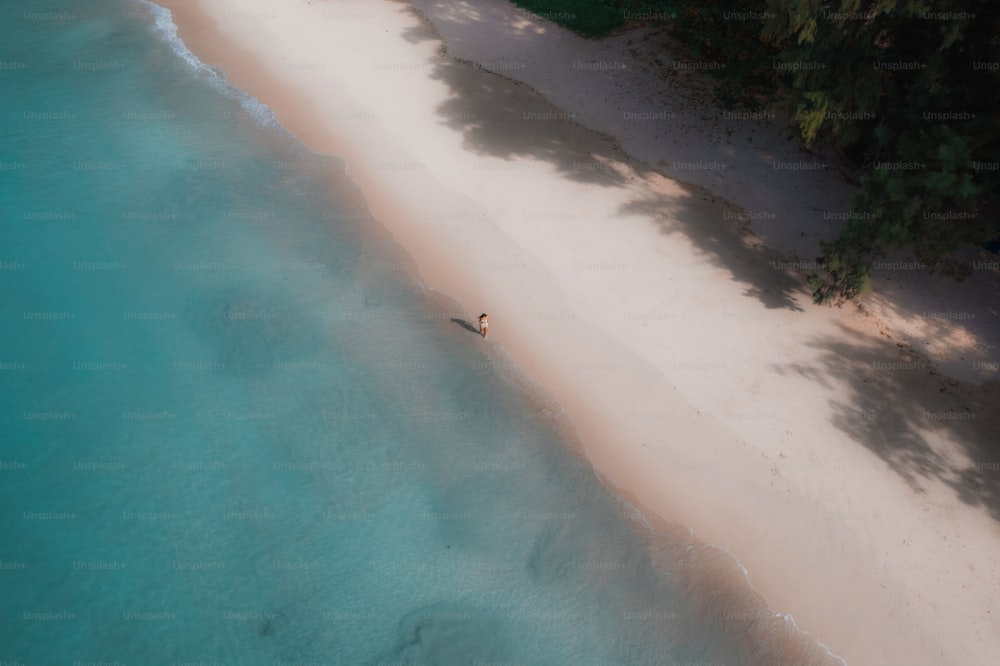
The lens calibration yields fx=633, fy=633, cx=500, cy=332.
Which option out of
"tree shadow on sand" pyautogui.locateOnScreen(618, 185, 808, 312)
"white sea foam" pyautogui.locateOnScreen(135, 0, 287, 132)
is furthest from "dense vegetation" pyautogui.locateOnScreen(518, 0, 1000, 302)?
"white sea foam" pyautogui.locateOnScreen(135, 0, 287, 132)

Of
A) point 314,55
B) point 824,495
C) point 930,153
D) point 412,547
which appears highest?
point 930,153

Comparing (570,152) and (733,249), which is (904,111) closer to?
(733,249)

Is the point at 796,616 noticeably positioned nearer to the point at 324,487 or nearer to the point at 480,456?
the point at 480,456

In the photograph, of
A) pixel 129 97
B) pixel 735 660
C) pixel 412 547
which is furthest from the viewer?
pixel 129 97

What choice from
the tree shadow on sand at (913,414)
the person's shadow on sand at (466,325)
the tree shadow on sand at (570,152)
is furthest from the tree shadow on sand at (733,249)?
the person's shadow on sand at (466,325)

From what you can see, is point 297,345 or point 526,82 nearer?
point 297,345

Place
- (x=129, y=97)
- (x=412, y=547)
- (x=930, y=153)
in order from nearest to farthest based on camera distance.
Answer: (x=412, y=547)
(x=930, y=153)
(x=129, y=97)

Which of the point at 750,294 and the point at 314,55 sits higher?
the point at 314,55

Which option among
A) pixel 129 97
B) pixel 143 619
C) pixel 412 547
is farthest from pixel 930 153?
pixel 129 97
